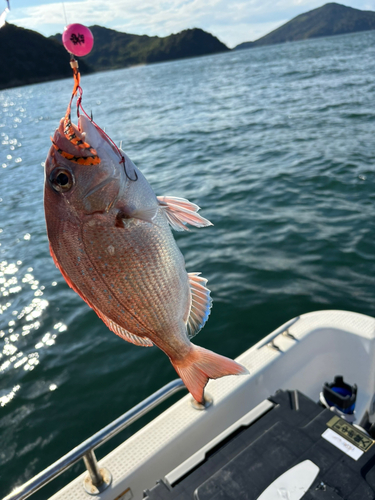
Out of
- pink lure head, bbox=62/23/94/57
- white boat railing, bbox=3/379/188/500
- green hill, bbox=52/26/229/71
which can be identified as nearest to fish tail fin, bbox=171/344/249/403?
pink lure head, bbox=62/23/94/57

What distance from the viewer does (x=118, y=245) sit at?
128 cm

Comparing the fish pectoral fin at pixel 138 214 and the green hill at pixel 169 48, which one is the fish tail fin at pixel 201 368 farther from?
the green hill at pixel 169 48

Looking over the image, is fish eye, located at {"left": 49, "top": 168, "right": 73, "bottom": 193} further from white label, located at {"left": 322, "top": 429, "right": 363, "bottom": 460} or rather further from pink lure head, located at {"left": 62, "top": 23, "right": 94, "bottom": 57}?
white label, located at {"left": 322, "top": 429, "right": 363, "bottom": 460}

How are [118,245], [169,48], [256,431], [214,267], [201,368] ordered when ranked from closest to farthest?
[118,245] → [201,368] → [256,431] → [214,267] → [169,48]

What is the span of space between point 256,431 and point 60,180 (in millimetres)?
2456

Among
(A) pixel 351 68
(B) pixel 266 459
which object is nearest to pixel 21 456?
(B) pixel 266 459

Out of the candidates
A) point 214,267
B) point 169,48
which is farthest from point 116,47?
point 214,267

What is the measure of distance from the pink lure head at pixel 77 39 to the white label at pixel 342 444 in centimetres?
287

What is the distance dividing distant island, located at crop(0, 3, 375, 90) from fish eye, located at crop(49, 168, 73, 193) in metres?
0.40

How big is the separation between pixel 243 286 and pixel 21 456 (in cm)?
411

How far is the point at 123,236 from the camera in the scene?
4.29 ft

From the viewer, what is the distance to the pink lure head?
3.35 ft

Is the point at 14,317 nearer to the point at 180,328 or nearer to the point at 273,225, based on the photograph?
the point at 273,225

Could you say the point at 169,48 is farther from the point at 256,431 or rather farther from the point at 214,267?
the point at 256,431
